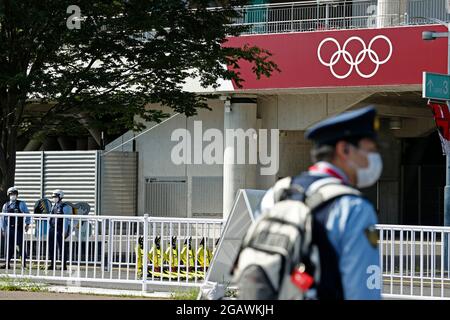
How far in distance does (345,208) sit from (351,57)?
2396 centimetres

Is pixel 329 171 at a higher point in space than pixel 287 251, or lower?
higher

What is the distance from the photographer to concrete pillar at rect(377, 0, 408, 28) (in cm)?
2822

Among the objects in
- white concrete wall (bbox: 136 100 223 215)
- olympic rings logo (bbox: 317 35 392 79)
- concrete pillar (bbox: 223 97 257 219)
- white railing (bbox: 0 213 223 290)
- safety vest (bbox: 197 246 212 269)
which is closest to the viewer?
white railing (bbox: 0 213 223 290)

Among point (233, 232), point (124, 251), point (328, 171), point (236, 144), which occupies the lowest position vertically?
point (124, 251)

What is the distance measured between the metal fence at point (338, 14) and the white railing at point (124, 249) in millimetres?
14645

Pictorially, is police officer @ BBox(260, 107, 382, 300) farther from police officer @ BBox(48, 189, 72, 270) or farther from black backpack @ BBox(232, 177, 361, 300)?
police officer @ BBox(48, 189, 72, 270)

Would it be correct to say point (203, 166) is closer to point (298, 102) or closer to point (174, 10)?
point (298, 102)

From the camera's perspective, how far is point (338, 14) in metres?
30.7

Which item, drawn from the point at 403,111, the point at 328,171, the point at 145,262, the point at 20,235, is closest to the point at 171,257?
the point at 145,262

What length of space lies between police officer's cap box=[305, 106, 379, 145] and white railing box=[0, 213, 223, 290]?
33.1ft

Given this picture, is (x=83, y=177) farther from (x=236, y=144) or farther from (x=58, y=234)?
(x=58, y=234)

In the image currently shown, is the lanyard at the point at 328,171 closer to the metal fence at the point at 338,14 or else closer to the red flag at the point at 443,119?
the red flag at the point at 443,119

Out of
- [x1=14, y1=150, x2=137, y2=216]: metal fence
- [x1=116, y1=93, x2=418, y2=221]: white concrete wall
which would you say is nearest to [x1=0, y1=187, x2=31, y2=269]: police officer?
[x1=116, y1=93, x2=418, y2=221]: white concrete wall

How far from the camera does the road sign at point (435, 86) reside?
62.1 ft
